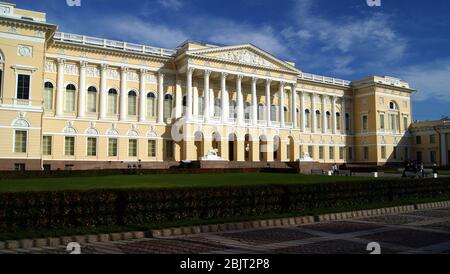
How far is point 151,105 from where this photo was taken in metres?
47.8

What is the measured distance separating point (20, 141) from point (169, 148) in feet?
56.5

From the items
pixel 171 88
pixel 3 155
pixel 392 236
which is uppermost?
pixel 171 88

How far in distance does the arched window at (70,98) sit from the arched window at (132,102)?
6.16 metres

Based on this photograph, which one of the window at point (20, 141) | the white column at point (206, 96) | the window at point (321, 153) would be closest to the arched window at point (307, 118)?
the window at point (321, 153)

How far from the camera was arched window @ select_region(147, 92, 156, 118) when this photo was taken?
4759 centimetres

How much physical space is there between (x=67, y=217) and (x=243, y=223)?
15.6 ft

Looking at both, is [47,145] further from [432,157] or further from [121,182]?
[432,157]

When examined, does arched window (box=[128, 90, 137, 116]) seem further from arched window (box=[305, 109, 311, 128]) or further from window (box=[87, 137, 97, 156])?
arched window (box=[305, 109, 311, 128])

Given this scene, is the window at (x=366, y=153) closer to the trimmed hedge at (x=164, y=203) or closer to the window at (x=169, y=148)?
the window at (x=169, y=148)

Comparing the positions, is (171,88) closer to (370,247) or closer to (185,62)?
(185,62)

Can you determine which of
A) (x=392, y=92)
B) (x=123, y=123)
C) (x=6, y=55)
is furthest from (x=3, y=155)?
(x=392, y=92)

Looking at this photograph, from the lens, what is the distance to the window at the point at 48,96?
4141 cm

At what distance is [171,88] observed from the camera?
49.1m

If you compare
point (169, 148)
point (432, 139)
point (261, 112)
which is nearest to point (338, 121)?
point (432, 139)
